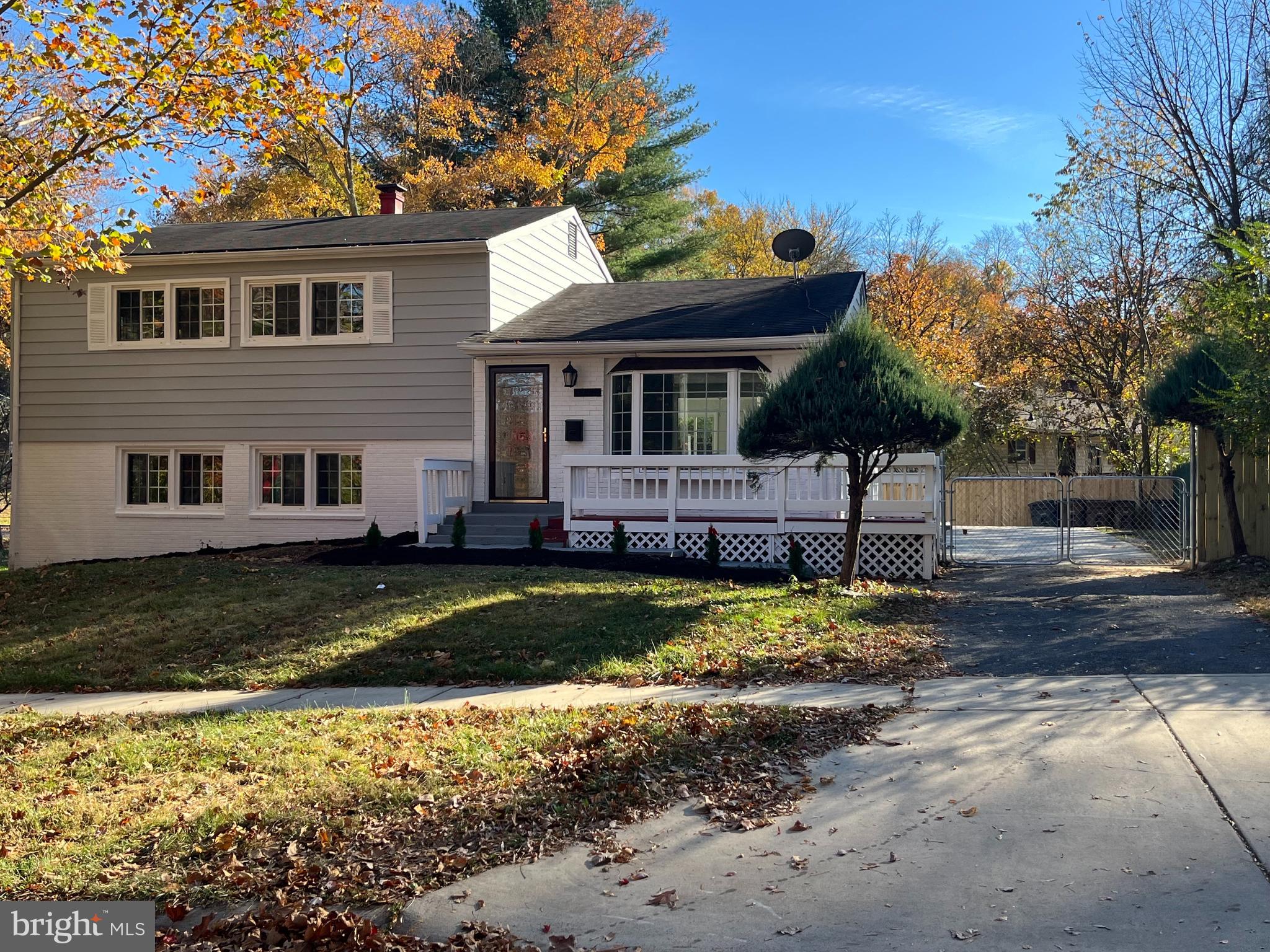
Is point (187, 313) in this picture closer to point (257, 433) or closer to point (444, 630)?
point (257, 433)

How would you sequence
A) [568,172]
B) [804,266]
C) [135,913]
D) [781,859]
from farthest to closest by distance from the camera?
1. [804,266]
2. [568,172]
3. [781,859]
4. [135,913]

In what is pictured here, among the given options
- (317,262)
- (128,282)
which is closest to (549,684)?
(317,262)

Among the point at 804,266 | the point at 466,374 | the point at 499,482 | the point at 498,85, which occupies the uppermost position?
the point at 498,85

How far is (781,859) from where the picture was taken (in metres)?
4.28

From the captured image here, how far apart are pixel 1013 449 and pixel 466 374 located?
2598 cm

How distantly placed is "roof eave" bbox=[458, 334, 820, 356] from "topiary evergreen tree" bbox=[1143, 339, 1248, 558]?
16.0 ft

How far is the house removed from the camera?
16203 millimetres

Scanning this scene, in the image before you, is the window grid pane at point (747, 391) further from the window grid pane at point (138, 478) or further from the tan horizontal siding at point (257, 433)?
the window grid pane at point (138, 478)

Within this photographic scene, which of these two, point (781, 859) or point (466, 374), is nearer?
point (781, 859)

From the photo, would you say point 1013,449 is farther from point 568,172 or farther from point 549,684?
point 549,684

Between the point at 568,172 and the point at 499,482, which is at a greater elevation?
the point at 568,172

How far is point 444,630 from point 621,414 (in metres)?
7.73

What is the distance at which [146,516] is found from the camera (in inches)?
703

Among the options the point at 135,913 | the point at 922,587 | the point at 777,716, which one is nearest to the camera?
the point at 135,913
